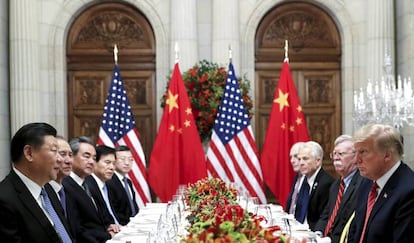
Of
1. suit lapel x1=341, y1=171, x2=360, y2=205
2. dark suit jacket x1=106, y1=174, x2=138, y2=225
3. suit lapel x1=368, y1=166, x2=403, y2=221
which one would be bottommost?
dark suit jacket x1=106, y1=174, x2=138, y2=225

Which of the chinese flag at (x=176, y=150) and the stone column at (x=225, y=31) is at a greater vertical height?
the stone column at (x=225, y=31)

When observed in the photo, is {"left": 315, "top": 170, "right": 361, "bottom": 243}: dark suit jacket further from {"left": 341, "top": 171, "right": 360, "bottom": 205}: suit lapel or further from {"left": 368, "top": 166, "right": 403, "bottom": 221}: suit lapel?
{"left": 368, "top": 166, "right": 403, "bottom": 221}: suit lapel

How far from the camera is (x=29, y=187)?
127 inches

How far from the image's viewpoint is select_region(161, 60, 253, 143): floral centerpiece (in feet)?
29.5

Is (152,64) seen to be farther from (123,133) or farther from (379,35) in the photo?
(379,35)

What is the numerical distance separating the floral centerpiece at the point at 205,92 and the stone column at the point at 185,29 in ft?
1.67

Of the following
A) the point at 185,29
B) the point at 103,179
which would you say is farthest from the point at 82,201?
the point at 185,29

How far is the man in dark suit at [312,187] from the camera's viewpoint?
619 centimetres

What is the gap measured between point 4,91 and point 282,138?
4.35m

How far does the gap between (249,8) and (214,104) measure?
6.65ft

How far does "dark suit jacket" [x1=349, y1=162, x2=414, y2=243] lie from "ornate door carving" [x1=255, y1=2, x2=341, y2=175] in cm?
688

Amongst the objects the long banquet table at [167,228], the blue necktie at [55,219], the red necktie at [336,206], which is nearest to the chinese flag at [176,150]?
the long banquet table at [167,228]

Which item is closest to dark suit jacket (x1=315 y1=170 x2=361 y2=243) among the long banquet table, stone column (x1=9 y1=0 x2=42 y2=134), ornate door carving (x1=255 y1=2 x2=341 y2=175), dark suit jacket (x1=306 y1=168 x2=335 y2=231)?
the long banquet table

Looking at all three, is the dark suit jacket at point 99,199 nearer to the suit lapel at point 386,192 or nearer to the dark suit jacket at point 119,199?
the dark suit jacket at point 119,199
